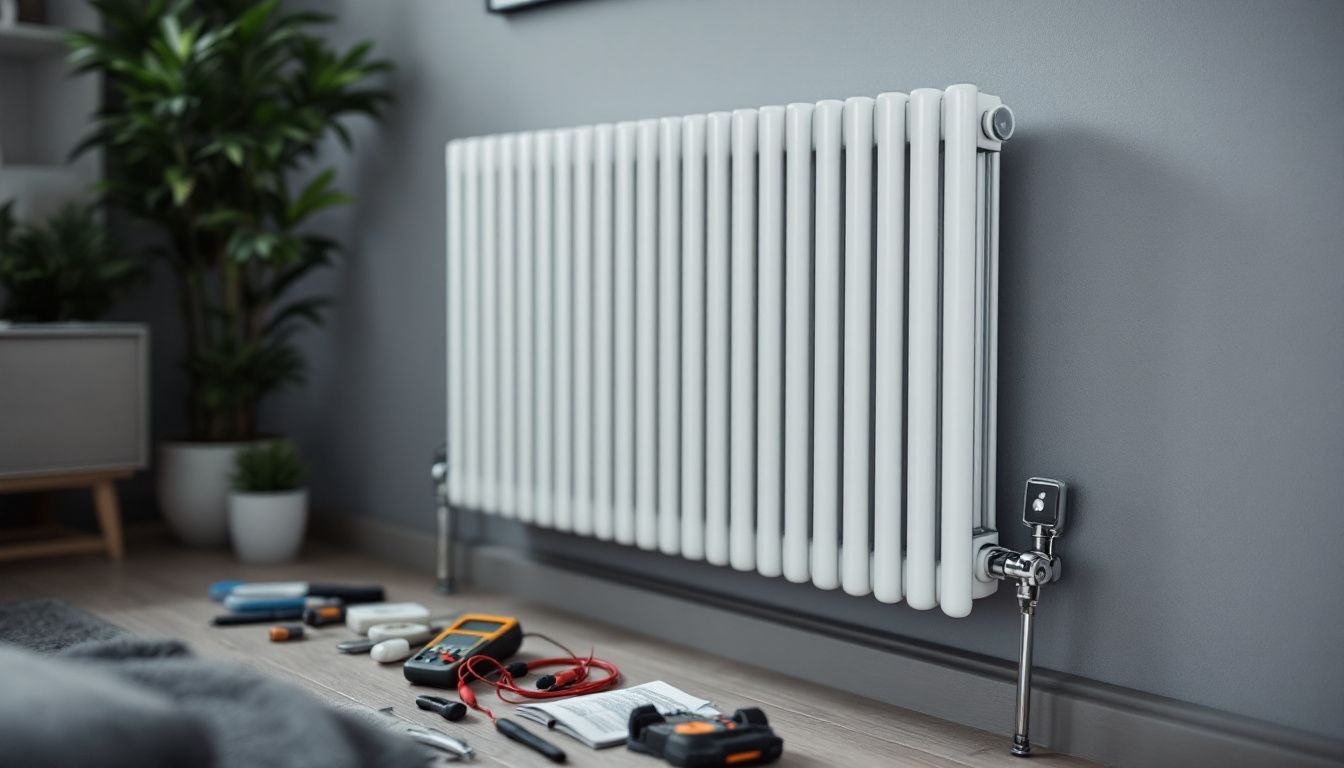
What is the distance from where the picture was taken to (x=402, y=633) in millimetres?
2096

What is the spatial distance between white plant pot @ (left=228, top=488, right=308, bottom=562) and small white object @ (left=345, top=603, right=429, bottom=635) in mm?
550

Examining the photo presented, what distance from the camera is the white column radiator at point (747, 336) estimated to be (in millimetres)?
1652

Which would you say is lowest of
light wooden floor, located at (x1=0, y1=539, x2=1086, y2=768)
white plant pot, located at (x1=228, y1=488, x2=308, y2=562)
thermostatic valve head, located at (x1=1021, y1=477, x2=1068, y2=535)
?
light wooden floor, located at (x1=0, y1=539, x2=1086, y2=768)

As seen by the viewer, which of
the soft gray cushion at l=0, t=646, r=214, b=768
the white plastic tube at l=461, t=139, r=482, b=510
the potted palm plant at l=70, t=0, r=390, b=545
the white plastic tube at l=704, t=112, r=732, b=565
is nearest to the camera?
the soft gray cushion at l=0, t=646, r=214, b=768

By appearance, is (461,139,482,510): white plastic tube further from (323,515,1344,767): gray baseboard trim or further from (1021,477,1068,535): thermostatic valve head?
(1021,477,1068,535): thermostatic valve head

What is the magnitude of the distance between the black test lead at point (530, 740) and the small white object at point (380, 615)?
58 centimetres

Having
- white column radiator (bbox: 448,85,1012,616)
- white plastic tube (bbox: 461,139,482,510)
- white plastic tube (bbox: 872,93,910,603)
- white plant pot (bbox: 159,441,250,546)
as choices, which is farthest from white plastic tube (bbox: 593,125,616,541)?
white plant pot (bbox: 159,441,250,546)

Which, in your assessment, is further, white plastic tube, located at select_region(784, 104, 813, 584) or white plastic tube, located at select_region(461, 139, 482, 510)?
white plastic tube, located at select_region(461, 139, 482, 510)

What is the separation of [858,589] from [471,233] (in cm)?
109

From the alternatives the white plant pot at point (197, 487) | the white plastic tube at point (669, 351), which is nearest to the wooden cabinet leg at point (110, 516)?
the white plant pot at point (197, 487)

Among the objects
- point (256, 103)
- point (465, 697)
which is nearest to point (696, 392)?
point (465, 697)

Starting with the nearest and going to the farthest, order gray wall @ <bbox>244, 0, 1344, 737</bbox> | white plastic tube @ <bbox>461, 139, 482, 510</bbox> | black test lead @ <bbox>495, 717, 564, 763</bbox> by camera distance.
A: gray wall @ <bbox>244, 0, 1344, 737</bbox>, black test lead @ <bbox>495, 717, 564, 763</bbox>, white plastic tube @ <bbox>461, 139, 482, 510</bbox>

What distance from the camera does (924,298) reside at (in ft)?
5.41

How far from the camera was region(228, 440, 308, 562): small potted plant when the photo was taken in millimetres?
2754
